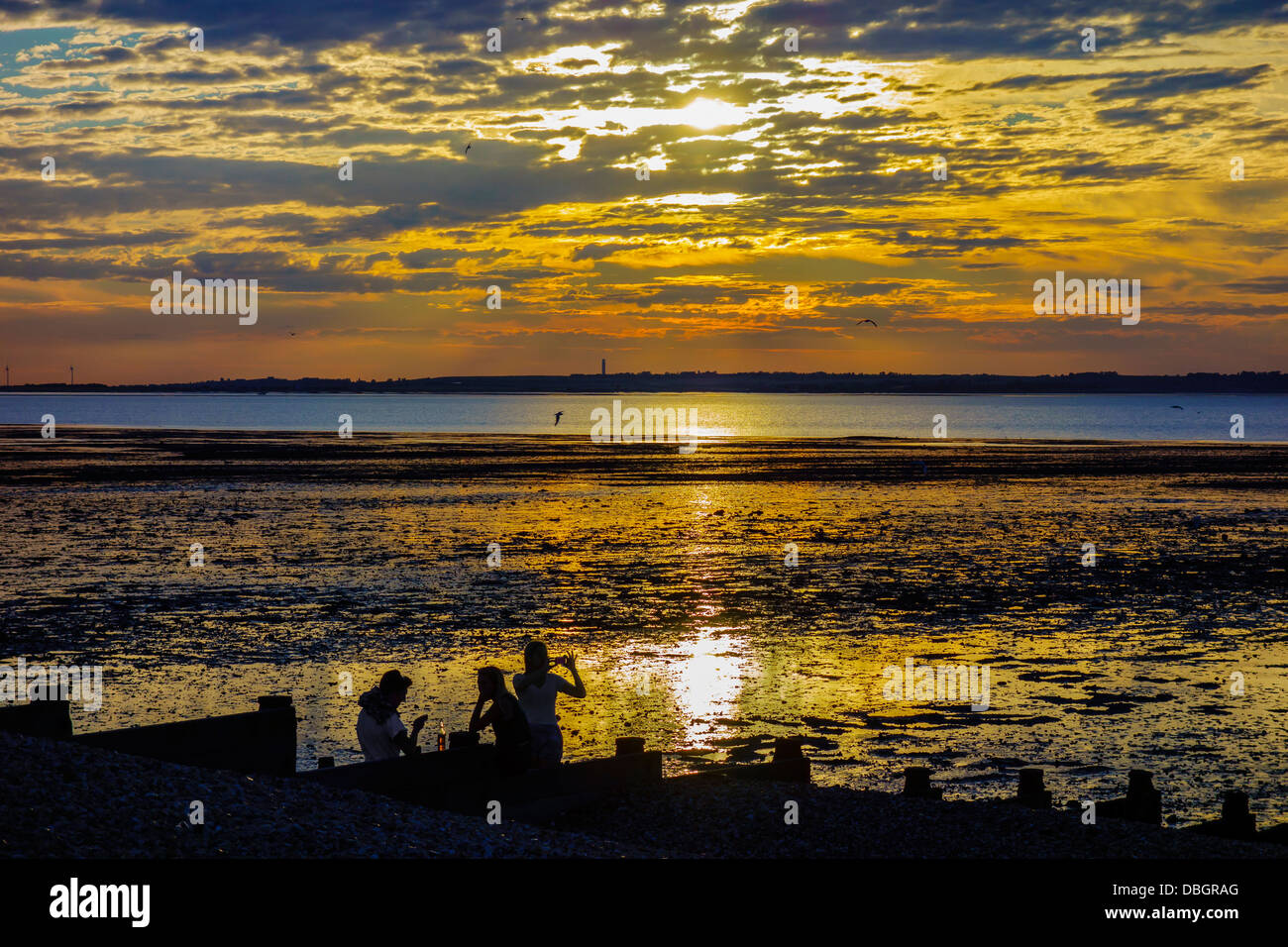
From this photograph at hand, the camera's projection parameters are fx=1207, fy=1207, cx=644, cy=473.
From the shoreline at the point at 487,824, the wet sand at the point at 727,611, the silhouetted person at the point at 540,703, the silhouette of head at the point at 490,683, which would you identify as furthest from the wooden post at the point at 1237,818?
the silhouette of head at the point at 490,683

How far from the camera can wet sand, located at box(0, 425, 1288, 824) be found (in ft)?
44.4

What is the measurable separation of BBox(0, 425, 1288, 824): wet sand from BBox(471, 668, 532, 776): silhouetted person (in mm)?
2311

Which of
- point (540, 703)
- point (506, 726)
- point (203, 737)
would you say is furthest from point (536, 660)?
point (203, 737)

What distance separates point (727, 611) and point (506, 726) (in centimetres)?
1148

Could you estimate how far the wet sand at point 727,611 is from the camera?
1352 centimetres

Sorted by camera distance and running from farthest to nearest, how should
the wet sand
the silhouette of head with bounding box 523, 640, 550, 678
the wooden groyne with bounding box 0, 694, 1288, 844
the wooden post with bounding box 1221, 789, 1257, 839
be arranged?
the wet sand < the silhouette of head with bounding box 523, 640, 550, 678 < the wooden groyne with bounding box 0, 694, 1288, 844 < the wooden post with bounding box 1221, 789, 1257, 839

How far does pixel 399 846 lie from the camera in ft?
24.7

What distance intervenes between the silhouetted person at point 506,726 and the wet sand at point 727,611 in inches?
91.0

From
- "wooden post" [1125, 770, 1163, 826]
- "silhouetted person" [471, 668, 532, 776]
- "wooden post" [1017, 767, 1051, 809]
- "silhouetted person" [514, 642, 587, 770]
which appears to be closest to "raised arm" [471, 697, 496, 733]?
"silhouetted person" [471, 668, 532, 776]

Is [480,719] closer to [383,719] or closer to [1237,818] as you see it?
[383,719]

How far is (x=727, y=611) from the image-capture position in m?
21.2

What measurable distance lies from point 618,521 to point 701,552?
23.4 feet

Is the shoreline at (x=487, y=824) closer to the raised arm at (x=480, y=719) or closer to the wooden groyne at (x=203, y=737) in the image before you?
the wooden groyne at (x=203, y=737)

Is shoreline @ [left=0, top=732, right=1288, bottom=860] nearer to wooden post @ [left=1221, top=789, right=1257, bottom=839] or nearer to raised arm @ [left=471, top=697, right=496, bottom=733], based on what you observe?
wooden post @ [left=1221, top=789, right=1257, bottom=839]
